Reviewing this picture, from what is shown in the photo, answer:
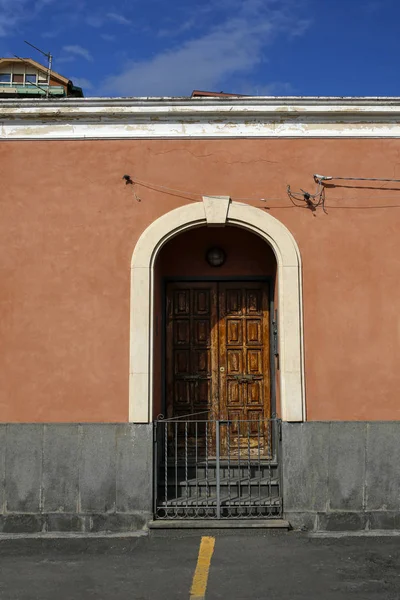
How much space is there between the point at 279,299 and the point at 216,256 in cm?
132

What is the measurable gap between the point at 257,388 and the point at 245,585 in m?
3.24

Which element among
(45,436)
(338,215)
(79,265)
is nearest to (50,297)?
(79,265)

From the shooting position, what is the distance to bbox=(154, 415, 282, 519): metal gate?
702cm

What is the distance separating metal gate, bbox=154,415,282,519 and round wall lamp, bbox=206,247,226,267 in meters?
2.15

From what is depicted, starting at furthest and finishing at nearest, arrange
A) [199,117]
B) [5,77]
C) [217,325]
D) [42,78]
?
[5,77]
[42,78]
[217,325]
[199,117]

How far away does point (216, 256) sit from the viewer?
27.0 ft

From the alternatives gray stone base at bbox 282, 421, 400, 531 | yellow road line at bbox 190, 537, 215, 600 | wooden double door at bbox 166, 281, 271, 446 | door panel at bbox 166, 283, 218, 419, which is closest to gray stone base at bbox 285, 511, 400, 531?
gray stone base at bbox 282, 421, 400, 531

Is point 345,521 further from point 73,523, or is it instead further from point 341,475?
point 73,523

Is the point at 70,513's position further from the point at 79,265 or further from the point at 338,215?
the point at 338,215

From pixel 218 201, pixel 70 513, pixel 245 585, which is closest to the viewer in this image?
pixel 245 585

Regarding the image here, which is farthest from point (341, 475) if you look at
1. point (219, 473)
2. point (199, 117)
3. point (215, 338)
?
point (199, 117)

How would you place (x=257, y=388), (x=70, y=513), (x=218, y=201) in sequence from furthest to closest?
(x=257, y=388) → (x=218, y=201) → (x=70, y=513)

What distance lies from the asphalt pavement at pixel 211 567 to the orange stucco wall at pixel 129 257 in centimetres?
144

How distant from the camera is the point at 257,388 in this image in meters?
8.16
